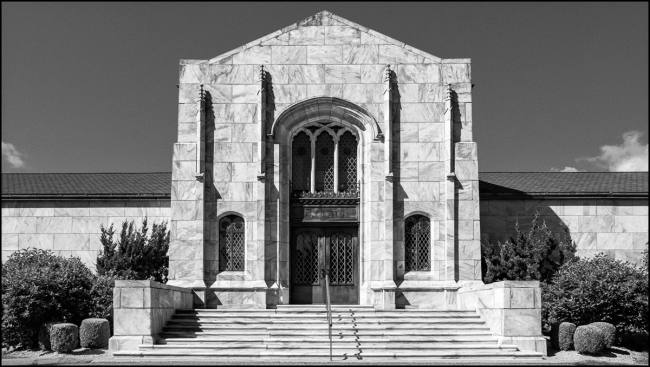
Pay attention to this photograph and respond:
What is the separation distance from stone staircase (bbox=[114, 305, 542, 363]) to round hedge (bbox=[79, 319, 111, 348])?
1.24 metres

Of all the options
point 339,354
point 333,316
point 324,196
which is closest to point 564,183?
point 324,196

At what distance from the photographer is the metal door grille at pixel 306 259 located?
22.6 metres

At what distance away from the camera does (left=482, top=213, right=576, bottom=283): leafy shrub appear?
75.7 feet

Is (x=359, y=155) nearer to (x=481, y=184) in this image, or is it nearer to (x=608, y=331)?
(x=481, y=184)

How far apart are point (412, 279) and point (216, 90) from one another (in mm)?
8661

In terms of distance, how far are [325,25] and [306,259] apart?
769cm

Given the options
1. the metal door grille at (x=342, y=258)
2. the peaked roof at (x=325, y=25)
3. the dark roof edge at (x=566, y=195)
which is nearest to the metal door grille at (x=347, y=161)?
the metal door grille at (x=342, y=258)

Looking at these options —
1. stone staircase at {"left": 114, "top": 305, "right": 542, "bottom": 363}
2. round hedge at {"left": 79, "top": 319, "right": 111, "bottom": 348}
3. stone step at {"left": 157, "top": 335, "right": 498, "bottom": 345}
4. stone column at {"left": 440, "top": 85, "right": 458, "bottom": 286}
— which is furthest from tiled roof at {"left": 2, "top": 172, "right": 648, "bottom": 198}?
round hedge at {"left": 79, "top": 319, "right": 111, "bottom": 348}

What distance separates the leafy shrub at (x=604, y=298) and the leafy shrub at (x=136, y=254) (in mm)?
12855

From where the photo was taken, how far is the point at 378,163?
2211cm

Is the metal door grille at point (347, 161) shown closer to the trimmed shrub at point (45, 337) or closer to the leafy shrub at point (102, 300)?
the leafy shrub at point (102, 300)

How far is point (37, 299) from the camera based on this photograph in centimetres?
1889

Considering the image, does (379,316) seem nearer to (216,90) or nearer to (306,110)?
(306,110)

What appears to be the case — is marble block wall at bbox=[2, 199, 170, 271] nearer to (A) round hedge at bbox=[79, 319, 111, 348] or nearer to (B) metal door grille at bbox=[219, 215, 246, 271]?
(B) metal door grille at bbox=[219, 215, 246, 271]
